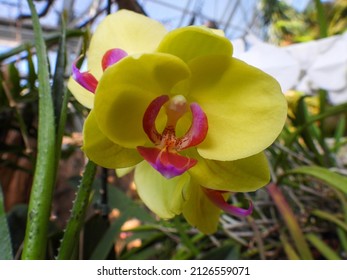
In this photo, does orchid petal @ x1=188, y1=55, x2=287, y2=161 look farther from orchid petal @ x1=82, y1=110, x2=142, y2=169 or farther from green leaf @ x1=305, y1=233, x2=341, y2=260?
green leaf @ x1=305, y1=233, x2=341, y2=260

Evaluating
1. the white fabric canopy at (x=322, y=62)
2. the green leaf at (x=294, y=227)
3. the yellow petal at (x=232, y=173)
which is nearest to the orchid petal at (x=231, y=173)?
the yellow petal at (x=232, y=173)

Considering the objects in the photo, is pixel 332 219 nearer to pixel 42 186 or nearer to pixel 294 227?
pixel 294 227

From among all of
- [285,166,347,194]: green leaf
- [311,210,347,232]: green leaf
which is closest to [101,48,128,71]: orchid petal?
[285,166,347,194]: green leaf

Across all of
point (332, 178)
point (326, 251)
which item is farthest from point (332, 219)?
point (332, 178)
